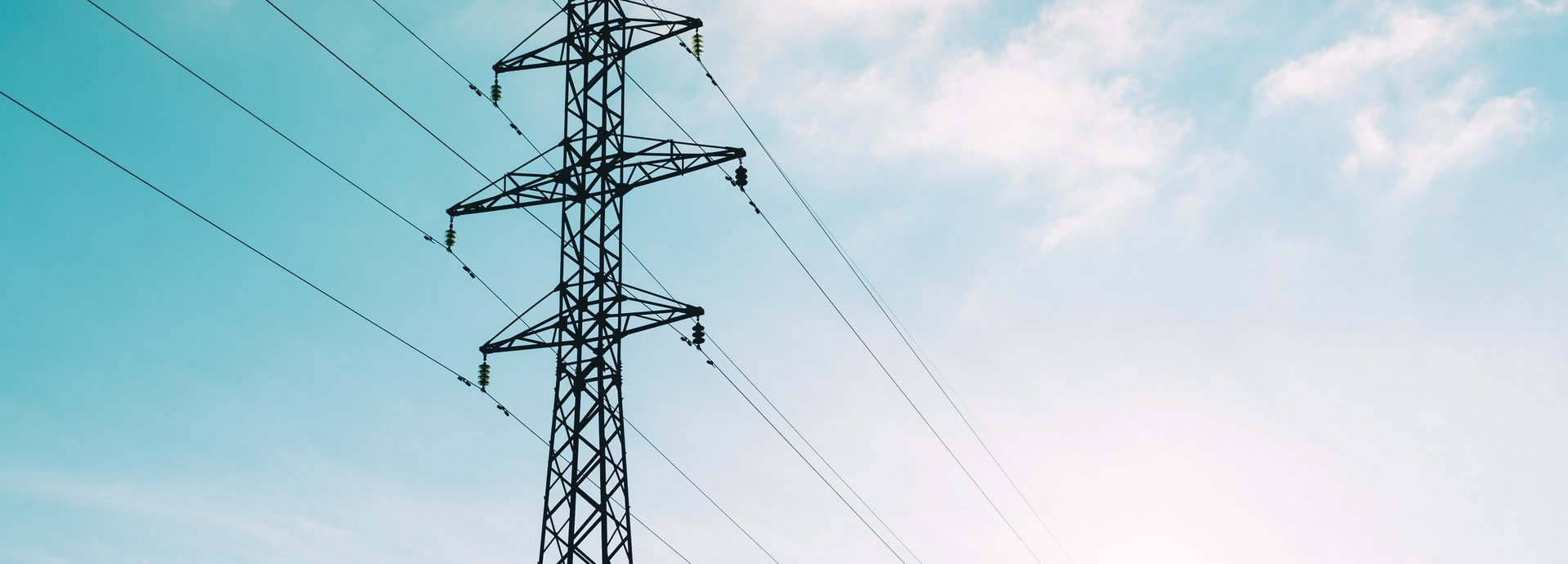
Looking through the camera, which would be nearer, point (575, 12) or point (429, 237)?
point (429, 237)

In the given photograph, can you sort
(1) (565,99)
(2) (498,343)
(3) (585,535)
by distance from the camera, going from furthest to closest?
(1) (565,99) < (2) (498,343) < (3) (585,535)

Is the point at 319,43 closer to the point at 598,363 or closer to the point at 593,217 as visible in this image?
the point at 593,217

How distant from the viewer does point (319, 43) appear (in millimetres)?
22562

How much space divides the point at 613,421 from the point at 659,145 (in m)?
5.20

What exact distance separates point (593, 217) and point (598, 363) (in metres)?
2.99

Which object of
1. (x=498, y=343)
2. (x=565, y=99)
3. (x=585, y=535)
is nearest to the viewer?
(x=585, y=535)

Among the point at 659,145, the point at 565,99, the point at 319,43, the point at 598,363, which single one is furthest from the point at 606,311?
the point at 319,43

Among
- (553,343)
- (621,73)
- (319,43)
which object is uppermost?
(621,73)

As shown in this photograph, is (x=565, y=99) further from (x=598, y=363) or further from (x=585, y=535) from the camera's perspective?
(x=585, y=535)

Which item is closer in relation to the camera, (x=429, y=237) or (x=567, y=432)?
(x=567, y=432)

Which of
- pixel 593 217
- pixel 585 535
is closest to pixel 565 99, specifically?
pixel 593 217

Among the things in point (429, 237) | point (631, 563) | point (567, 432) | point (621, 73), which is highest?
point (621, 73)

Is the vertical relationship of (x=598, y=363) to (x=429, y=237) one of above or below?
below

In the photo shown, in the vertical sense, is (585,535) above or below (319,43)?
below
